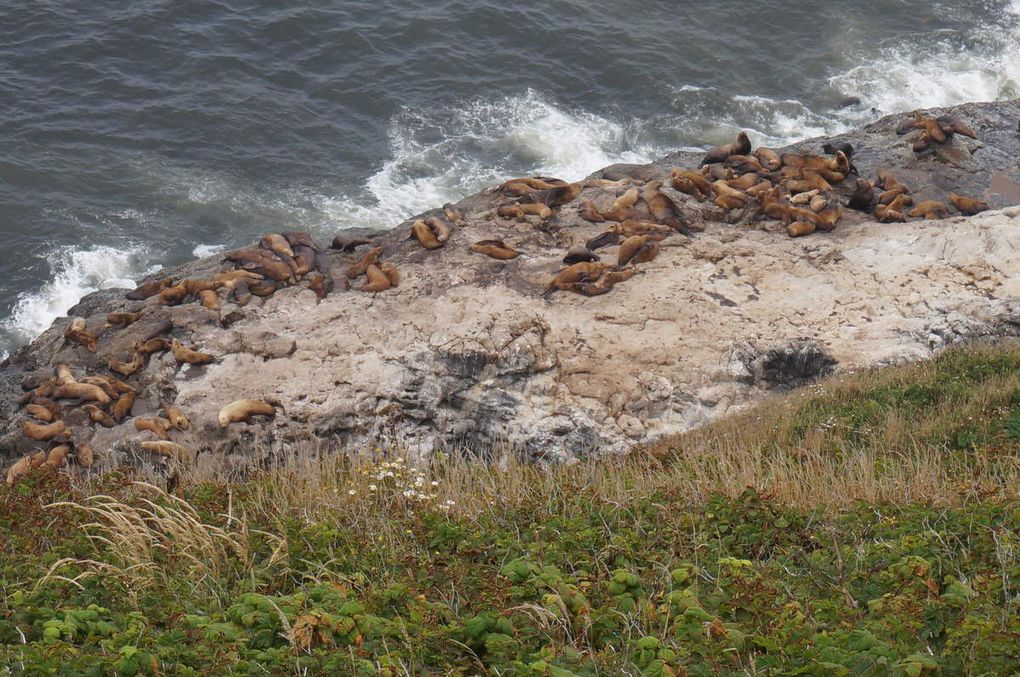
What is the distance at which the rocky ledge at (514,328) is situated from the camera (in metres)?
12.9

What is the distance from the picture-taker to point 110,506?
8555mm

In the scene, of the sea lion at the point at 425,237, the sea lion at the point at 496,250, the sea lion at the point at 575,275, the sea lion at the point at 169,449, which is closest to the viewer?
the sea lion at the point at 169,449

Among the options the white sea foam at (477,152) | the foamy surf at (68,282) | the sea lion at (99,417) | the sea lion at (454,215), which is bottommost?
the foamy surf at (68,282)

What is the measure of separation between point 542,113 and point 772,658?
80.2 feet

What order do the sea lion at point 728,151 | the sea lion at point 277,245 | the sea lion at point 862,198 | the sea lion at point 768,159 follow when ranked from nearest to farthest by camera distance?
1. the sea lion at point 277,245
2. the sea lion at point 862,198
3. the sea lion at point 768,159
4. the sea lion at point 728,151

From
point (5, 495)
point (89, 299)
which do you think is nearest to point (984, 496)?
point (5, 495)

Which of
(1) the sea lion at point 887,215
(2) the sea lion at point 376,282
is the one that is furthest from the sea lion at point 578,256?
(1) the sea lion at point 887,215

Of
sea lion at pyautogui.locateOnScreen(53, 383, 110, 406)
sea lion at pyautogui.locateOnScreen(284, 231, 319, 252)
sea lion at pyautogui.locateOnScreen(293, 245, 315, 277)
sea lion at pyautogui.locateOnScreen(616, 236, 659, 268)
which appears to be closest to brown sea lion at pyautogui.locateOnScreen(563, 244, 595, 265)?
sea lion at pyautogui.locateOnScreen(616, 236, 659, 268)

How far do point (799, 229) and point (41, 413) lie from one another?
34.3 ft

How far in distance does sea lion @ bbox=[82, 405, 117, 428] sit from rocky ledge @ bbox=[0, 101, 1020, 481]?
6 centimetres

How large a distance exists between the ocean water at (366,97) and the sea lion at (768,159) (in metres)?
8.57

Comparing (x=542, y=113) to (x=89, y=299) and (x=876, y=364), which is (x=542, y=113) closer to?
(x=89, y=299)

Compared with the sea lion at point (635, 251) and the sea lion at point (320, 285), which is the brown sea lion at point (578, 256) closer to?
the sea lion at point (635, 251)

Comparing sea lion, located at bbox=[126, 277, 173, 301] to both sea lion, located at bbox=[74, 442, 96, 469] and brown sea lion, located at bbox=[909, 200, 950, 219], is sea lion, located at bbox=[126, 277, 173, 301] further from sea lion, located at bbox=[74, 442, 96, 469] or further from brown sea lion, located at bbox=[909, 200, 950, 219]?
brown sea lion, located at bbox=[909, 200, 950, 219]
